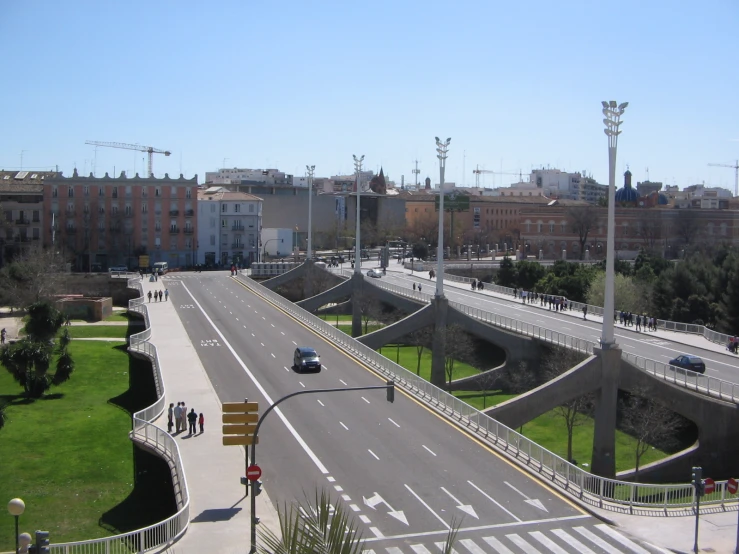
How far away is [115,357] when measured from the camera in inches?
2201

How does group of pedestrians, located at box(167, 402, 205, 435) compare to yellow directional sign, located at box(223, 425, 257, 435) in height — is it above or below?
below

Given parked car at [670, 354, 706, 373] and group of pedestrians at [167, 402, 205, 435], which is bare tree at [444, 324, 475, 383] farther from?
group of pedestrians at [167, 402, 205, 435]

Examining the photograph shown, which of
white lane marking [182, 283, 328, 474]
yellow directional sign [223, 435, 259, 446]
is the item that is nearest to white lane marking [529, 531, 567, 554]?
white lane marking [182, 283, 328, 474]

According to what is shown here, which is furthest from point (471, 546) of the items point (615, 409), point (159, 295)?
point (159, 295)

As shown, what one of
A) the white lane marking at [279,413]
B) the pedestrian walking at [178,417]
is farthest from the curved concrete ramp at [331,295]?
the pedestrian walking at [178,417]

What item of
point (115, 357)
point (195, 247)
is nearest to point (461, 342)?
point (115, 357)

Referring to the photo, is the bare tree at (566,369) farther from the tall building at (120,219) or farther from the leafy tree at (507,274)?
the tall building at (120,219)

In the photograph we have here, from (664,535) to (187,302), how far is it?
5130cm

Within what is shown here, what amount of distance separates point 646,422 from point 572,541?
1470 centimetres

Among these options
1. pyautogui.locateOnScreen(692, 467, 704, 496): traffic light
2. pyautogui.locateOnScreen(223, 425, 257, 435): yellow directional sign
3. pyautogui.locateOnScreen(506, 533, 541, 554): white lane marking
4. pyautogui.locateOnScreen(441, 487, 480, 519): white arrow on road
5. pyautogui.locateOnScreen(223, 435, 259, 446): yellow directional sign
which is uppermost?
pyautogui.locateOnScreen(223, 425, 257, 435): yellow directional sign

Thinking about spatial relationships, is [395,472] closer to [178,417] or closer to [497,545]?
[497,545]

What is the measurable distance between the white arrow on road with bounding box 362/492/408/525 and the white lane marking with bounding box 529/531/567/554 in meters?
3.16

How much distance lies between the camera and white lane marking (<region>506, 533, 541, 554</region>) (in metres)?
19.4

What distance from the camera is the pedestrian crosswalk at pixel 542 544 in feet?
63.6
